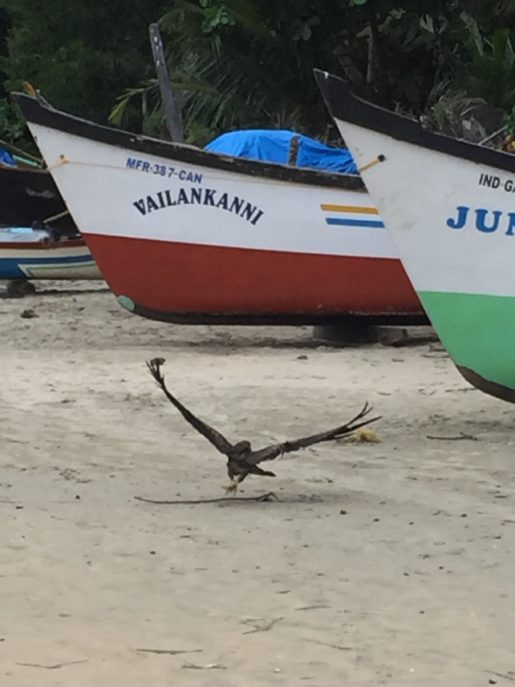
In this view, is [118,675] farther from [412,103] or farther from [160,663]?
[412,103]

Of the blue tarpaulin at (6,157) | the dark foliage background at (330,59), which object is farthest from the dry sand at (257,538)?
the blue tarpaulin at (6,157)

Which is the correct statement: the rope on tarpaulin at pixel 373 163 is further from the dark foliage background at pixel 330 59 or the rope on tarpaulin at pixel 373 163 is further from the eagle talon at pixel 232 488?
the dark foliage background at pixel 330 59

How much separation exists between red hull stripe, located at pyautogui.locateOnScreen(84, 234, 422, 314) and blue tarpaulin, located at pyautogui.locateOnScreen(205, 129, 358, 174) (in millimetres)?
1888

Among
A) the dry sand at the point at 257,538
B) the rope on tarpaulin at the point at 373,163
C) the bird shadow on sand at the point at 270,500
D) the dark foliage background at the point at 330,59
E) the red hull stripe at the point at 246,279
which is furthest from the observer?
the dark foliage background at the point at 330,59

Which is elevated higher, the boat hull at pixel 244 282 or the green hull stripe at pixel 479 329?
the green hull stripe at pixel 479 329

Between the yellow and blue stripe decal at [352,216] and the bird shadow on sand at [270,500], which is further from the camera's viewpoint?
the yellow and blue stripe decal at [352,216]

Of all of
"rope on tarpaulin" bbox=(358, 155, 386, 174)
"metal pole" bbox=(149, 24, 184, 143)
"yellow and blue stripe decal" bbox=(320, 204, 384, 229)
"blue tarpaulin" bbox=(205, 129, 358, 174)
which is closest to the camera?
"rope on tarpaulin" bbox=(358, 155, 386, 174)

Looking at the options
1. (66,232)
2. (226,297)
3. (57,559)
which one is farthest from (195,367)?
(66,232)

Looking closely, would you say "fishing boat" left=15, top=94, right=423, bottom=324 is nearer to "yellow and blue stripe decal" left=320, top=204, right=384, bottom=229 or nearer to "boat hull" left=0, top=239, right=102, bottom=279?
"yellow and blue stripe decal" left=320, top=204, right=384, bottom=229

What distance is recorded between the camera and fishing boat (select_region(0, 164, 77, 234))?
15.2 meters

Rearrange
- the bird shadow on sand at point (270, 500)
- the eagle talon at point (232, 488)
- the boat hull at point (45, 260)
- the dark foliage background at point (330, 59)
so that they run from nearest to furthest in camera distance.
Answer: the bird shadow on sand at point (270, 500) < the eagle talon at point (232, 488) < the boat hull at point (45, 260) < the dark foliage background at point (330, 59)

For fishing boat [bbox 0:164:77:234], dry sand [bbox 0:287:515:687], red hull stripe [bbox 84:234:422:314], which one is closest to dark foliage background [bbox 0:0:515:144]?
fishing boat [bbox 0:164:77:234]

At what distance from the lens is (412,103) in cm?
1708

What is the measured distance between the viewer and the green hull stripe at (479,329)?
21.5 ft
